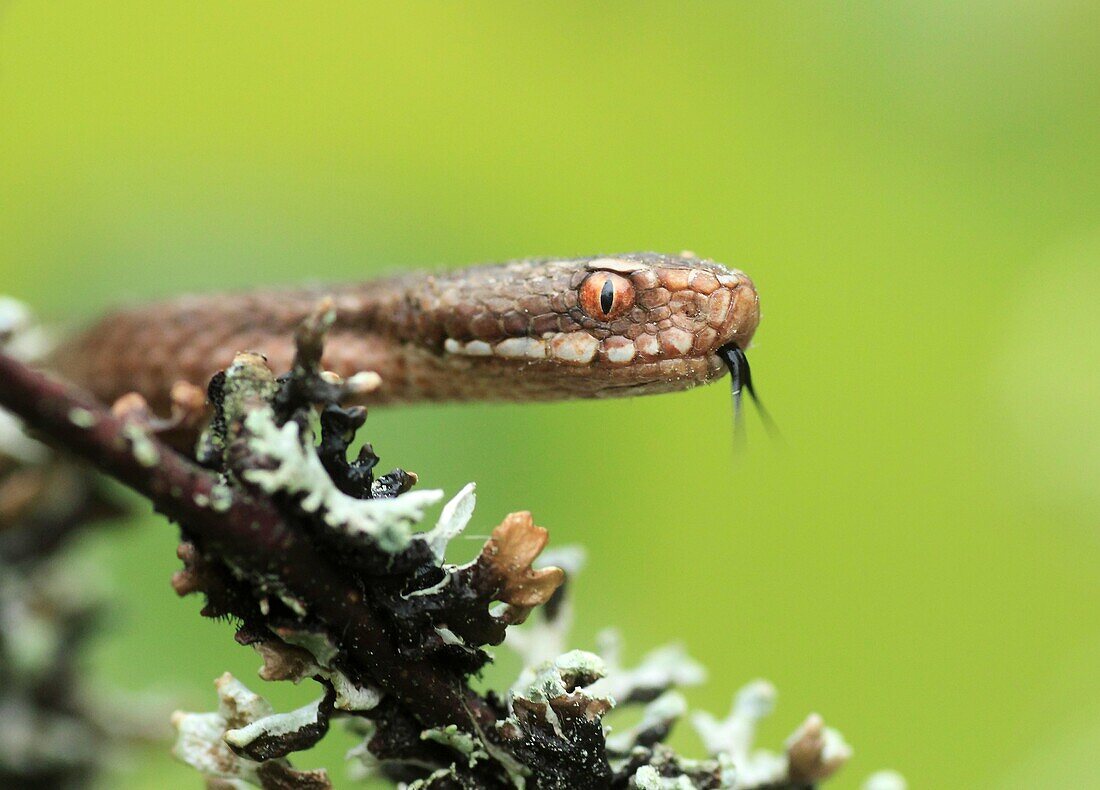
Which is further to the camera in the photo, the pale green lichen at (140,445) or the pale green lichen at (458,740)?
the pale green lichen at (458,740)

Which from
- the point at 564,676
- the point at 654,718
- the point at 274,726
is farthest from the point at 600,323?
the point at 274,726

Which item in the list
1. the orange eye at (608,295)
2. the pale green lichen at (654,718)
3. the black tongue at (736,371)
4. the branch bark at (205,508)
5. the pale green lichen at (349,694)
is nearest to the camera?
the branch bark at (205,508)

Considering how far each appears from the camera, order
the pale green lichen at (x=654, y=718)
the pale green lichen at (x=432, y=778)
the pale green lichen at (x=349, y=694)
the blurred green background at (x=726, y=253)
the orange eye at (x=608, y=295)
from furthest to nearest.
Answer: the blurred green background at (x=726, y=253) < the orange eye at (x=608, y=295) < the pale green lichen at (x=654, y=718) < the pale green lichen at (x=432, y=778) < the pale green lichen at (x=349, y=694)

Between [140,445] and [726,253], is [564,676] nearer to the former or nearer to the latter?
[140,445]

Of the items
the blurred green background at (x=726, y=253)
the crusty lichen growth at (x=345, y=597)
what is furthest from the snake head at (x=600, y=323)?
the crusty lichen growth at (x=345, y=597)

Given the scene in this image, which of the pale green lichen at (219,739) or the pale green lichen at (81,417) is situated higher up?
the pale green lichen at (81,417)

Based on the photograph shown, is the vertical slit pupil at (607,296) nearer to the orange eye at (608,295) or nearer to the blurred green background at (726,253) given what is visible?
the orange eye at (608,295)

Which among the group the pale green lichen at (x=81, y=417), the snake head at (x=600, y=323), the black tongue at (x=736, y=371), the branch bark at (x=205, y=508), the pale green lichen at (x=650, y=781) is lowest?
the pale green lichen at (x=650, y=781)
